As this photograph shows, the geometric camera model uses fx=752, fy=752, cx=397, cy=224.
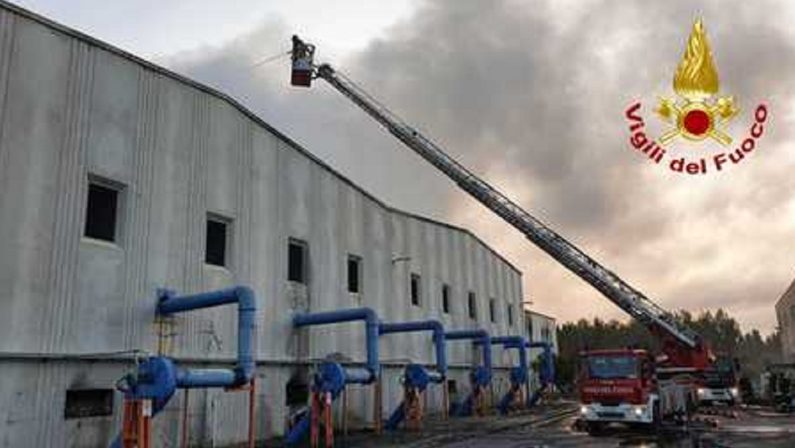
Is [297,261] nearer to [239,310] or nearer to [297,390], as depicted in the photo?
[297,390]

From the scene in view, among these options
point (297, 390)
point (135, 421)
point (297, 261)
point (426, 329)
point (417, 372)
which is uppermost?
point (297, 261)

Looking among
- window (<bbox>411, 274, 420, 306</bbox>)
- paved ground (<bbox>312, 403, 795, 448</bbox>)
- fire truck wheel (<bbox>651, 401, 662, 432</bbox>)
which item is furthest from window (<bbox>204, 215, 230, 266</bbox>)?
window (<bbox>411, 274, 420, 306</bbox>)

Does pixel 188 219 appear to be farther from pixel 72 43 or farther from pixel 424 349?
pixel 424 349

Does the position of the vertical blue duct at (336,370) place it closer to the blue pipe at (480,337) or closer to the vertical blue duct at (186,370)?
the vertical blue duct at (186,370)

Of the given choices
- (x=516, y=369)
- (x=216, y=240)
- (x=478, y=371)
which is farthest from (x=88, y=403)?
(x=516, y=369)

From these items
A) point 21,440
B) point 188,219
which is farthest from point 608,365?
point 21,440

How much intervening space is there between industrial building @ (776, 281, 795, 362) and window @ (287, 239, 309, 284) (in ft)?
198

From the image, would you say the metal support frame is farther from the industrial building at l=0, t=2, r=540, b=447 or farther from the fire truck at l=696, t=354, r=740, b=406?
the fire truck at l=696, t=354, r=740, b=406

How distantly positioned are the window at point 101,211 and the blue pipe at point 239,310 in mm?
2342

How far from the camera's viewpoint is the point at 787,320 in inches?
3125

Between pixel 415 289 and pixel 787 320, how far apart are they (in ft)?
187

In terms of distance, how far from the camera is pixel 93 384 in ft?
61.0

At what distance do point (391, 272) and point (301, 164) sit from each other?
29.9 ft

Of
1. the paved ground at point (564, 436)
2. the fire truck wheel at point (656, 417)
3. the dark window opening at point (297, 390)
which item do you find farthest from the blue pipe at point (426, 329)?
the fire truck wheel at point (656, 417)
